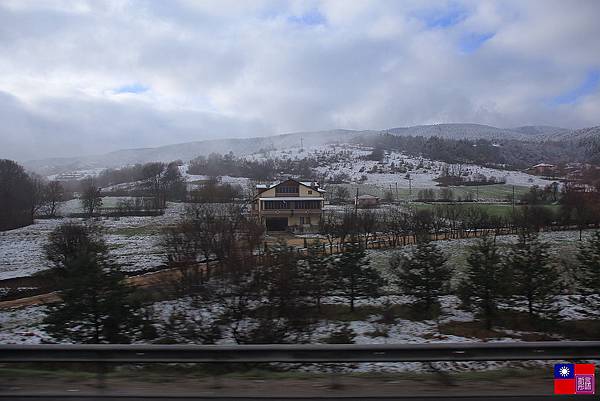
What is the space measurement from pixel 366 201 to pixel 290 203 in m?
7.46

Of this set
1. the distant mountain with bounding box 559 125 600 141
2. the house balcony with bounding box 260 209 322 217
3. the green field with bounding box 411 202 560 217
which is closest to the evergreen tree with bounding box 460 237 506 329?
the green field with bounding box 411 202 560 217

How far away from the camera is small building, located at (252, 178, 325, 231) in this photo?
3750 cm

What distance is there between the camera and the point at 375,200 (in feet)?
137

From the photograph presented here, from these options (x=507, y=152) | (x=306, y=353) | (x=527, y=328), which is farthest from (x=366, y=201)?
(x=306, y=353)

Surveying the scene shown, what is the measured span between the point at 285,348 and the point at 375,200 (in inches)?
1502

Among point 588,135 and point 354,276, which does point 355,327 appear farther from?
point 588,135

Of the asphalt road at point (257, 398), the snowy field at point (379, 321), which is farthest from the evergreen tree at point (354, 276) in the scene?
the asphalt road at point (257, 398)

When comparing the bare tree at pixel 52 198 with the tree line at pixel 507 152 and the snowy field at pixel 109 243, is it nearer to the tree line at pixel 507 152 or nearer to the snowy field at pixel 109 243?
the snowy field at pixel 109 243

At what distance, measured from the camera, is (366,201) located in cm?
4069

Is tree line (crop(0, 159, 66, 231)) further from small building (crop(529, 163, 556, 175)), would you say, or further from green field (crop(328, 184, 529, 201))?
small building (crop(529, 163, 556, 175))

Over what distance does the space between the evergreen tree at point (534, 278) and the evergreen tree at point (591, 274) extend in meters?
1.08

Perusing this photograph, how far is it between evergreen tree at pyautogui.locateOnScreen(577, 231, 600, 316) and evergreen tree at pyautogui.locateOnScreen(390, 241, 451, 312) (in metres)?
4.95

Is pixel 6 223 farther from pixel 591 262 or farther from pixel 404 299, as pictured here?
pixel 591 262

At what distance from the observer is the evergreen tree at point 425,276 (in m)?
17.9
